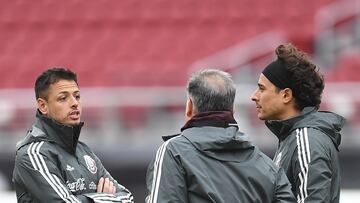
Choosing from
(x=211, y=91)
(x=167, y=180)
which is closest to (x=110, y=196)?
(x=167, y=180)

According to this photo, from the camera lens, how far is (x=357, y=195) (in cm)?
721

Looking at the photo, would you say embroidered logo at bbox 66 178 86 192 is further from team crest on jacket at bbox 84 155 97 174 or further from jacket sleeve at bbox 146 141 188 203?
jacket sleeve at bbox 146 141 188 203

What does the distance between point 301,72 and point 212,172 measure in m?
0.83

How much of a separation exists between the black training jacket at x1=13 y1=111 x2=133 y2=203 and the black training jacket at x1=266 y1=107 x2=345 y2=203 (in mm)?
871

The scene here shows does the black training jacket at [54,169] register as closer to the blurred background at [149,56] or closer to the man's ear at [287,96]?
the man's ear at [287,96]

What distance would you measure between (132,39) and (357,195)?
10200mm

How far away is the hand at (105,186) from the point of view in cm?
498

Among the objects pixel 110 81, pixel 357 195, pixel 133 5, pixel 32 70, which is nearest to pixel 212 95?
pixel 357 195

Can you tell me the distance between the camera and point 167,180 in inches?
165

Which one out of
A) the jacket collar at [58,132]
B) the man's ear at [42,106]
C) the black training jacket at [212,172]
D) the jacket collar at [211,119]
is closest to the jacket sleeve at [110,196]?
the jacket collar at [58,132]

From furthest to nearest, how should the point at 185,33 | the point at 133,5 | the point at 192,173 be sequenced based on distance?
the point at 133,5
the point at 185,33
the point at 192,173

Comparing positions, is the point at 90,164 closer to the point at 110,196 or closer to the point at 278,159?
the point at 110,196

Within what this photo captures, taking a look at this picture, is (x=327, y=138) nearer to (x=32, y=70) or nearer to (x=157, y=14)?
(x=32, y=70)

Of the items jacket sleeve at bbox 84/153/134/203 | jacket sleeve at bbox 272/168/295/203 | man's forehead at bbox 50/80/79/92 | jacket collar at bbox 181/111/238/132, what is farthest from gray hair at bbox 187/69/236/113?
man's forehead at bbox 50/80/79/92
